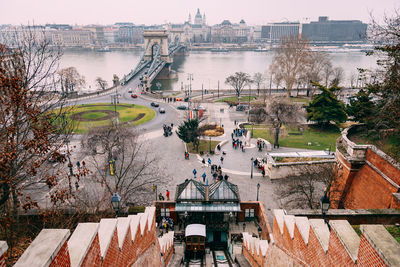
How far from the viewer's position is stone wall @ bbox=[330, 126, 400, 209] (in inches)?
501

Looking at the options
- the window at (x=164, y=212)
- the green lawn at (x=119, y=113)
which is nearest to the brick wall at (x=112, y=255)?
the window at (x=164, y=212)

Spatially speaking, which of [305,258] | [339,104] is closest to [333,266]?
[305,258]

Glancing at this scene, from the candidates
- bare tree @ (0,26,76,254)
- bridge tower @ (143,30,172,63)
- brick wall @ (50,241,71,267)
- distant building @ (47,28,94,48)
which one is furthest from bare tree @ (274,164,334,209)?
distant building @ (47,28,94,48)

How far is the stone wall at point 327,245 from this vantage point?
4219mm

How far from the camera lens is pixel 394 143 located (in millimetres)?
14695

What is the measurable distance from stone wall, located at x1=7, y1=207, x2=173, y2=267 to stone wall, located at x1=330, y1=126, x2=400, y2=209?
10.2 meters

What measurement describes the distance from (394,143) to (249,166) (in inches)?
466

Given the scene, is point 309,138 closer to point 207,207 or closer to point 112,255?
point 207,207

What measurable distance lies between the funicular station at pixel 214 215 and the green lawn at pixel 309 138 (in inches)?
550

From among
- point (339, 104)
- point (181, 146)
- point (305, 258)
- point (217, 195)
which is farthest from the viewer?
point (339, 104)

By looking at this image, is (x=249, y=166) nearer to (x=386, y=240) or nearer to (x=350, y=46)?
(x=386, y=240)

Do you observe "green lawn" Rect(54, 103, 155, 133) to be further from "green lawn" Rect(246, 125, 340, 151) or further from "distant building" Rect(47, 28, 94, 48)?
"distant building" Rect(47, 28, 94, 48)

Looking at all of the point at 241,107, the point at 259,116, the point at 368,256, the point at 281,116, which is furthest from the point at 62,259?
the point at 241,107

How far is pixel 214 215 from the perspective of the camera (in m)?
16.3
